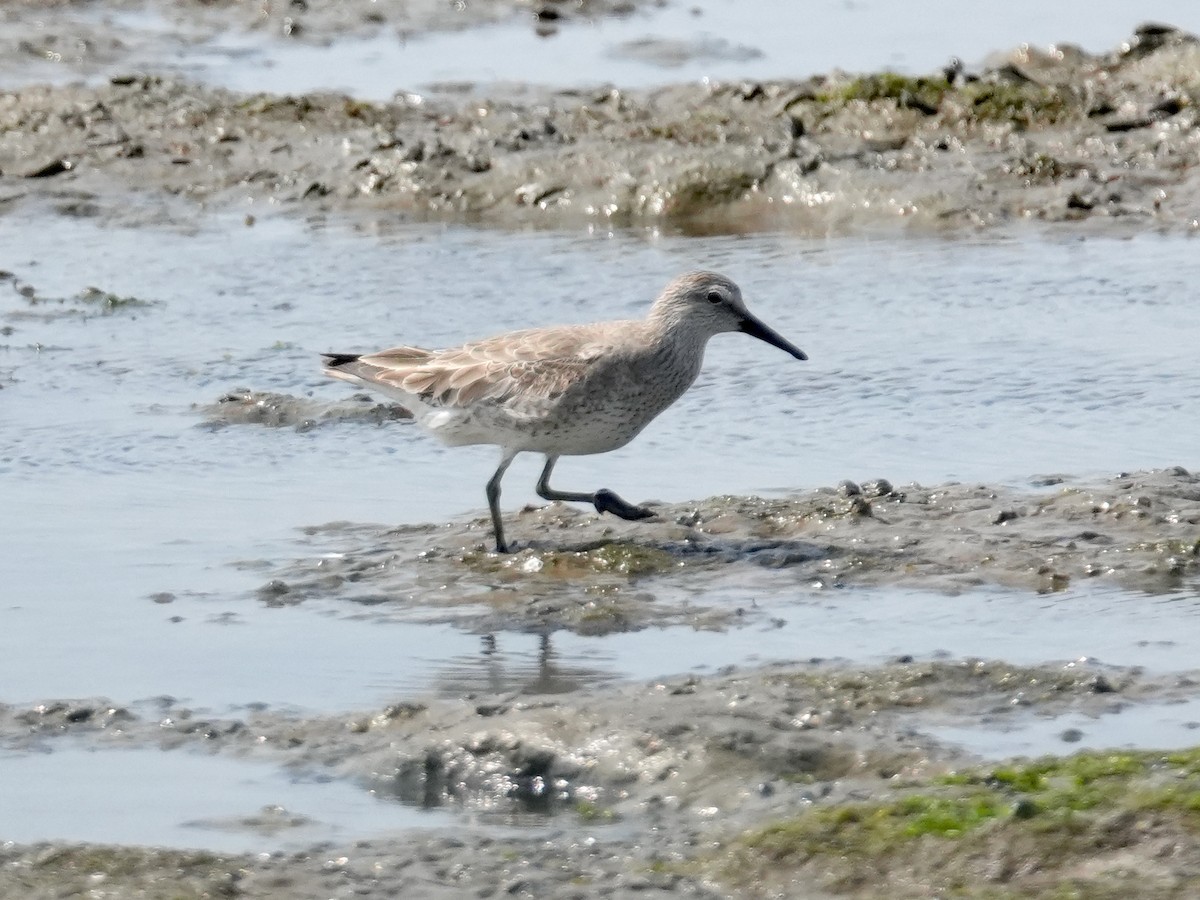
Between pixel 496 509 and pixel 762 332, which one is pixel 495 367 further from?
pixel 762 332

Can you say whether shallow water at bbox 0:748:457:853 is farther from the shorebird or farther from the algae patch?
the shorebird

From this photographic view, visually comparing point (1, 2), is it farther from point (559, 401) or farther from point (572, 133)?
point (559, 401)

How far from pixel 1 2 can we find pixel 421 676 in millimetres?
16099

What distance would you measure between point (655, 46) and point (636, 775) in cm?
1463

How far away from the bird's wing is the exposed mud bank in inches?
207

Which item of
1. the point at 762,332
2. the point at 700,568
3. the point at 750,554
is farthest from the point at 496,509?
the point at 762,332

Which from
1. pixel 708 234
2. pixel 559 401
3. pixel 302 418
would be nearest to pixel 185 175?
pixel 708 234

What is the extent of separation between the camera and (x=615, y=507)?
28.2 feet

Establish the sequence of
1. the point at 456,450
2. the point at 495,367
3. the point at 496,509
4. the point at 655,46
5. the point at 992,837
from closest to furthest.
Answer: the point at 992,837
the point at 496,509
the point at 495,367
the point at 456,450
the point at 655,46

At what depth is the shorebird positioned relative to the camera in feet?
28.3

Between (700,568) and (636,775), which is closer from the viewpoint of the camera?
(636,775)

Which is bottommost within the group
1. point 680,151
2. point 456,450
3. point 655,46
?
point 456,450

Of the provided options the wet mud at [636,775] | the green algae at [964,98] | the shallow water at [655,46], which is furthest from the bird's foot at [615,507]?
the shallow water at [655,46]

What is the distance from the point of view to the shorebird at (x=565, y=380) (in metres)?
8.62
